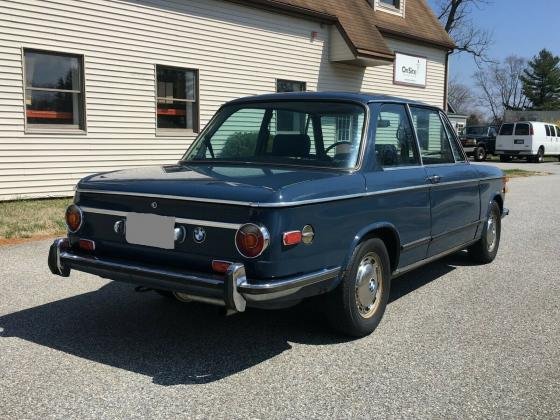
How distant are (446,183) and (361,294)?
158cm

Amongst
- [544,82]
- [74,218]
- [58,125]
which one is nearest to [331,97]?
[74,218]

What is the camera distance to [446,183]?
209 inches

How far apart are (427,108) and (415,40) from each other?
1520 centimetres

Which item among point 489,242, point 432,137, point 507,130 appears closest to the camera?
point 432,137

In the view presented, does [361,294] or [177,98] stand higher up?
[177,98]

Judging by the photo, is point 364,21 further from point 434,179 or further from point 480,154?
point 480,154

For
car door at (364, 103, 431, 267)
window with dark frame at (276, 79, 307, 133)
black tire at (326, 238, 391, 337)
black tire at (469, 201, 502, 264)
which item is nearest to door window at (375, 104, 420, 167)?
car door at (364, 103, 431, 267)

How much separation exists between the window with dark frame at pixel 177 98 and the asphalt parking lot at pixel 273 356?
300 inches

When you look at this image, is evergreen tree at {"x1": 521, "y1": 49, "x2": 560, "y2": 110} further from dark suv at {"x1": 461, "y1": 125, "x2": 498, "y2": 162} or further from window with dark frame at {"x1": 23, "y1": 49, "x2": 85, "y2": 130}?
window with dark frame at {"x1": 23, "y1": 49, "x2": 85, "y2": 130}

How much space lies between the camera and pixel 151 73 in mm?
12539

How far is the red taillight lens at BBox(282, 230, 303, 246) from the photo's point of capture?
3.49 meters

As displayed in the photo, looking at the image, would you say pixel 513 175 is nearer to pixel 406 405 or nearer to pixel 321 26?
pixel 321 26

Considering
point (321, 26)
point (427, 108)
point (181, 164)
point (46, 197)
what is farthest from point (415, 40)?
point (181, 164)

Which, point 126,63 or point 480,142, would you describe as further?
point 480,142
